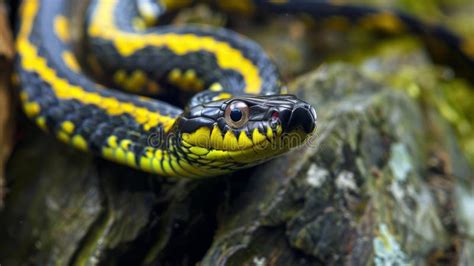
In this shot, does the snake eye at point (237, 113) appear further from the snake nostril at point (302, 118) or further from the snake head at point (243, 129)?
the snake nostril at point (302, 118)

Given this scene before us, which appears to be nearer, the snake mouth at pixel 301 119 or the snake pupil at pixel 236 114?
the snake mouth at pixel 301 119

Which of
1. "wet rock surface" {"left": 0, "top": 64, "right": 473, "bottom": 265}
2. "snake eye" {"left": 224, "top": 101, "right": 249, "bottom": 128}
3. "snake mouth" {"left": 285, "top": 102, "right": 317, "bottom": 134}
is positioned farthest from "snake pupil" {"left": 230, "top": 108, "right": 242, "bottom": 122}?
"wet rock surface" {"left": 0, "top": 64, "right": 473, "bottom": 265}

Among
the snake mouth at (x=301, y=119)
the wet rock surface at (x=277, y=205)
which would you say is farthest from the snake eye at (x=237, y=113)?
the wet rock surface at (x=277, y=205)

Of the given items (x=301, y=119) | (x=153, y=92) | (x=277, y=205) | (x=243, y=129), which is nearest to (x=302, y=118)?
(x=301, y=119)

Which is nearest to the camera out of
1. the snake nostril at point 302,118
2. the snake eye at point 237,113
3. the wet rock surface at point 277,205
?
the snake nostril at point 302,118

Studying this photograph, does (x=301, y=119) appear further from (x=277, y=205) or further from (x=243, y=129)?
(x=277, y=205)

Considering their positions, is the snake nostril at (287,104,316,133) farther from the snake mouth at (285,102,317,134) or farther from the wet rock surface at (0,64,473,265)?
the wet rock surface at (0,64,473,265)

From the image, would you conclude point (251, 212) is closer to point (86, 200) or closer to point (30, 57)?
point (86, 200)
